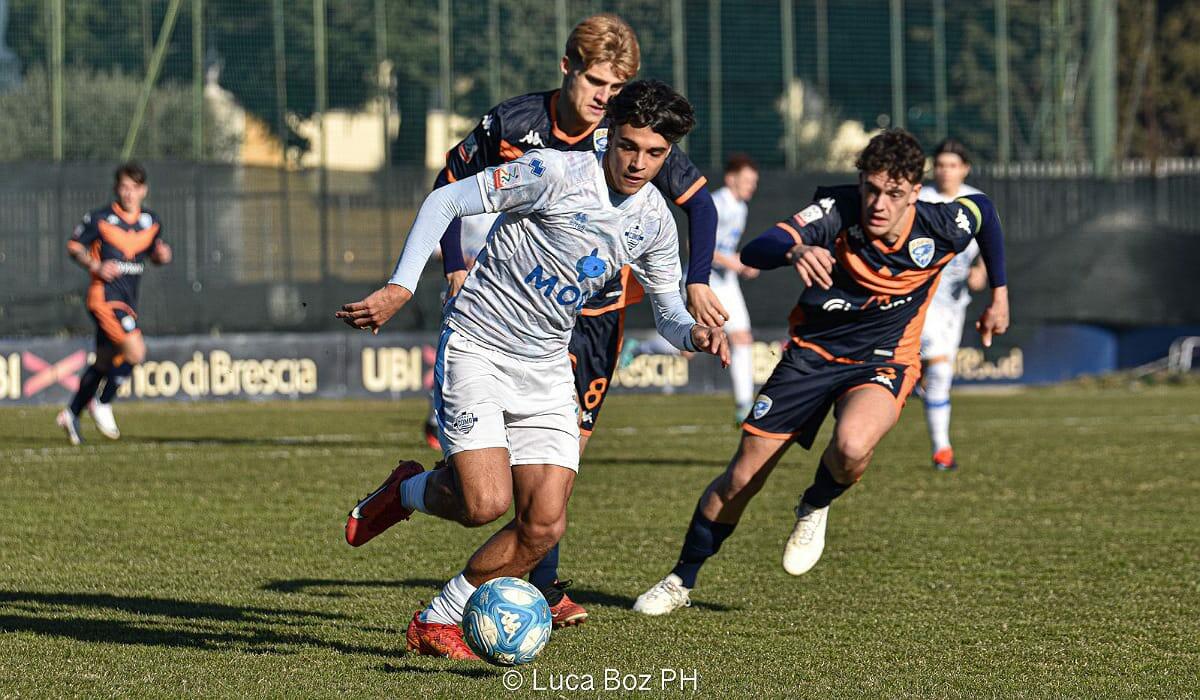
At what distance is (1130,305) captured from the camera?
24.1 metres

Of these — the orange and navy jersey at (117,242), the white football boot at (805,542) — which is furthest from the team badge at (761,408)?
the orange and navy jersey at (117,242)

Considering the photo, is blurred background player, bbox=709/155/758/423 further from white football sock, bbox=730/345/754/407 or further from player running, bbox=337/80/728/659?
player running, bbox=337/80/728/659

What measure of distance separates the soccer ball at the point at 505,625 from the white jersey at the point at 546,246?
2.70 ft

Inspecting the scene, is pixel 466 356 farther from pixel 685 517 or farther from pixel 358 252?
pixel 358 252

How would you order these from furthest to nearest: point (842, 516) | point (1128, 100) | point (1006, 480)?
point (1128, 100)
point (1006, 480)
point (842, 516)

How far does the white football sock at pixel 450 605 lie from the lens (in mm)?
5500

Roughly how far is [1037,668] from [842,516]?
13.2ft

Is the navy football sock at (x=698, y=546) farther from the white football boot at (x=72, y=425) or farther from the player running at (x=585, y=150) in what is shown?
the white football boot at (x=72, y=425)

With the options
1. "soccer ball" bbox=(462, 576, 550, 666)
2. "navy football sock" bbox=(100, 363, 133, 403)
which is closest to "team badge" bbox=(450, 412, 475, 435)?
"soccer ball" bbox=(462, 576, 550, 666)

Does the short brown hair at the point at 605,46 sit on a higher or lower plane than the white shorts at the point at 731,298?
higher

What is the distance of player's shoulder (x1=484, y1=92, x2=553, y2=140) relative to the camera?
21.3 feet

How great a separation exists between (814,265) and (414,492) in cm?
178

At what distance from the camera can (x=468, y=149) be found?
6.58 m

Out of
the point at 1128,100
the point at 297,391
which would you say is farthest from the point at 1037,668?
the point at 1128,100
